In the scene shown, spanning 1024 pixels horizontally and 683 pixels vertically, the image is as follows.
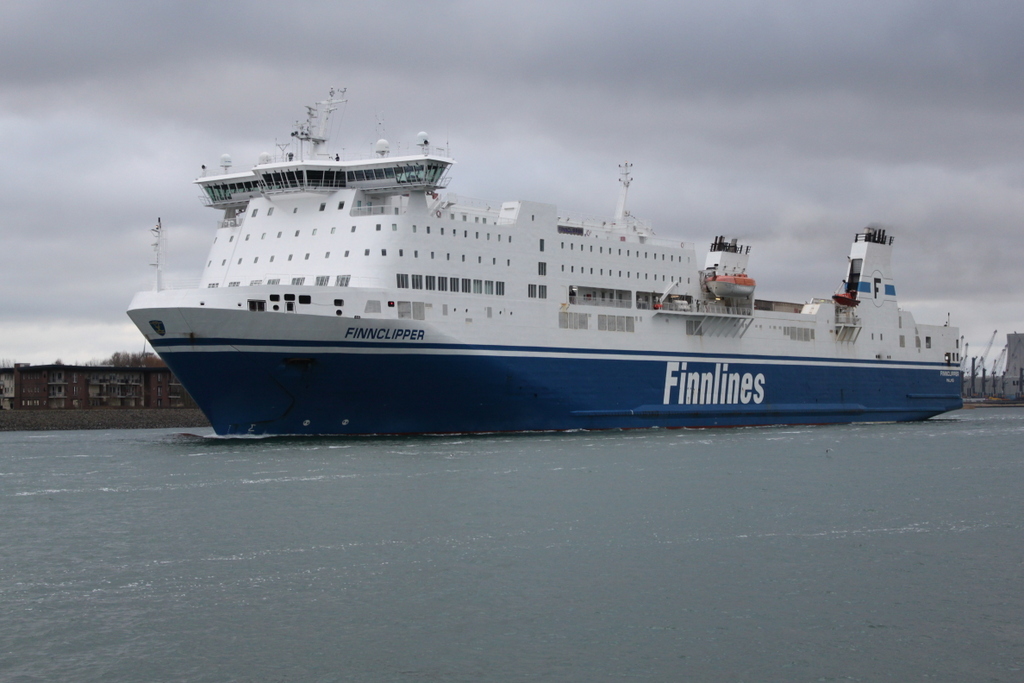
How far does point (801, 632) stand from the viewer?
1134cm

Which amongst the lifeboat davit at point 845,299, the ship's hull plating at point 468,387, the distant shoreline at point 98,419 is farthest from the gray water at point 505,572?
the distant shoreline at point 98,419

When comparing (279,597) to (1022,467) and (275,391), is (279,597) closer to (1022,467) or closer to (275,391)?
(275,391)

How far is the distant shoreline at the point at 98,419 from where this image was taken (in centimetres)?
4915

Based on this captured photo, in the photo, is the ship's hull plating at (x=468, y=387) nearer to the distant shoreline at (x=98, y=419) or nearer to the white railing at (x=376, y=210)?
the white railing at (x=376, y=210)

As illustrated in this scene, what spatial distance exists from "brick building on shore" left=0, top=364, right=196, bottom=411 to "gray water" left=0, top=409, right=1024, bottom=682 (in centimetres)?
3954

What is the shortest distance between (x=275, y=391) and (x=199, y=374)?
6.85 feet

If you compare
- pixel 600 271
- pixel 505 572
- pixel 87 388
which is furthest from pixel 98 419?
pixel 505 572

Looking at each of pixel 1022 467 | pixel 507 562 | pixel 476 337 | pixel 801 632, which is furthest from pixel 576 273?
pixel 801 632

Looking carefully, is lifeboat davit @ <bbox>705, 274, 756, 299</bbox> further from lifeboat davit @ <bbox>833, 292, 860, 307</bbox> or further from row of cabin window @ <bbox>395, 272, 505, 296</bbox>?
row of cabin window @ <bbox>395, 272, 505, 296</bbox>

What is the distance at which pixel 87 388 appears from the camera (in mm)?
63094

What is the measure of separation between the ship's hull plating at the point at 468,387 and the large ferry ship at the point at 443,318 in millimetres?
61

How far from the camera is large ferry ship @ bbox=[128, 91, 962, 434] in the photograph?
2897 cm

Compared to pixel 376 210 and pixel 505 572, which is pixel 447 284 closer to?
pixel 376 210

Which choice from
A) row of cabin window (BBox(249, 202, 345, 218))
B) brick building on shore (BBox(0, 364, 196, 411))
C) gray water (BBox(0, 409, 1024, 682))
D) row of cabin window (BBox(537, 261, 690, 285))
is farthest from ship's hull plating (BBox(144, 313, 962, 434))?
brick building on shore (BBox(0, 364, 196, 411))
